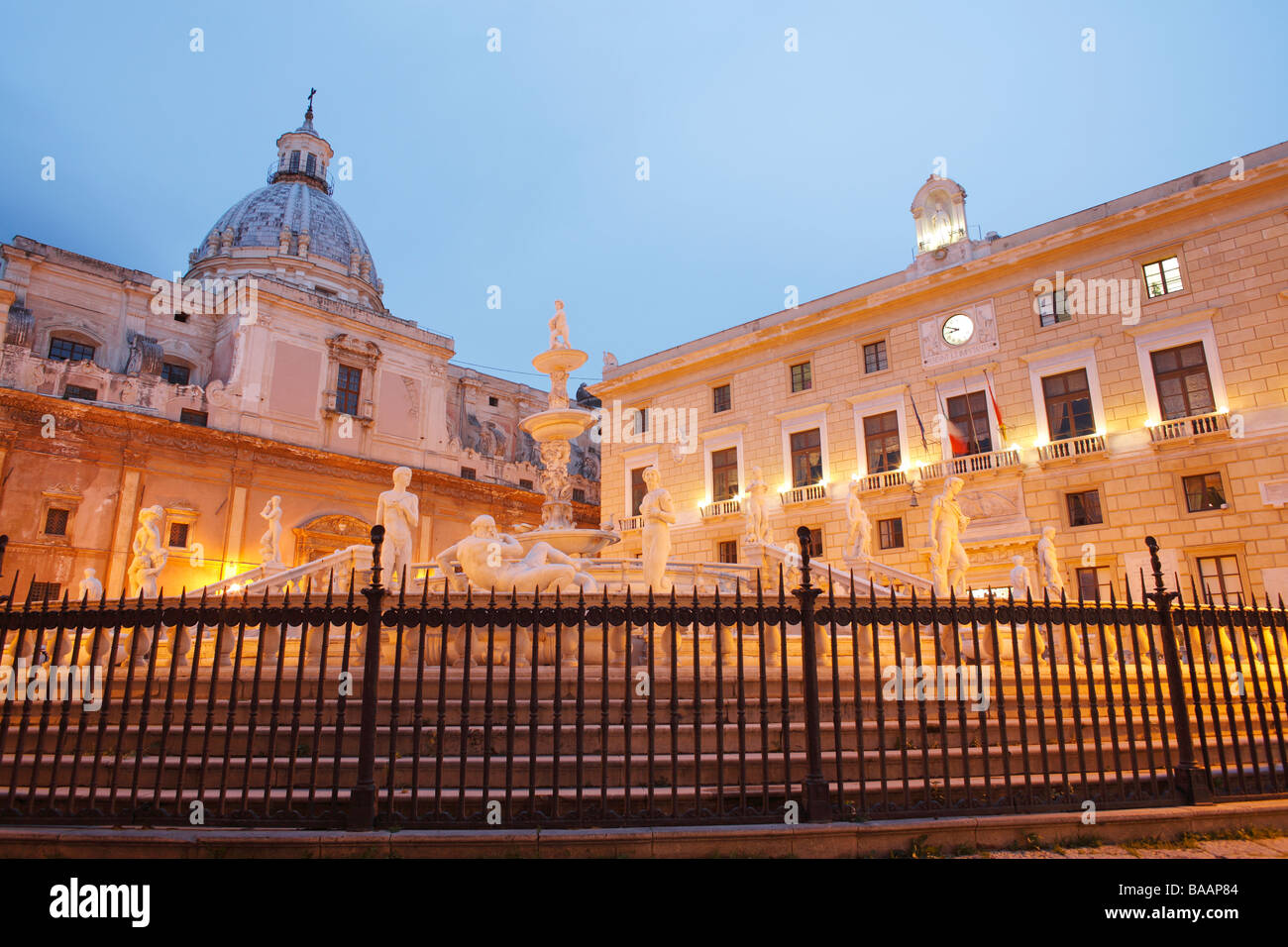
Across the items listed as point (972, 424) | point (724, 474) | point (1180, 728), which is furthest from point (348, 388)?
point (1180, 728)

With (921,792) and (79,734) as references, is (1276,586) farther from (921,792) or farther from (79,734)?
(79,734)

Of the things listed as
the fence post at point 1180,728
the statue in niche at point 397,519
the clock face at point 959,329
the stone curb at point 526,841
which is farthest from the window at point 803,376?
the stone curb at point 526,841

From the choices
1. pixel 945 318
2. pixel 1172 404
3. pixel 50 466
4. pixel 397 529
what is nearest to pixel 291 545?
pixel 50 466

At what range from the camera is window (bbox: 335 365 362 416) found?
3444 centimetres

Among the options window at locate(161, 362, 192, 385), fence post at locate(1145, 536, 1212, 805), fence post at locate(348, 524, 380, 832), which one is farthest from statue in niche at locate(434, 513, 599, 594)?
window at locate(161, 362, 192, 385)

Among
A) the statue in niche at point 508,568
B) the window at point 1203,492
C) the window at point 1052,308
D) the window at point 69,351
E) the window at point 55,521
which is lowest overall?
the statue in niche at point 508,568

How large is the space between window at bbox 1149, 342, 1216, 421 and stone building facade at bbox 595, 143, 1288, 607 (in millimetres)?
53

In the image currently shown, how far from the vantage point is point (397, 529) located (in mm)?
13453

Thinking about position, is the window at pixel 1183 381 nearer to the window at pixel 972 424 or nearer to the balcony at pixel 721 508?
the window at pixel 972 424

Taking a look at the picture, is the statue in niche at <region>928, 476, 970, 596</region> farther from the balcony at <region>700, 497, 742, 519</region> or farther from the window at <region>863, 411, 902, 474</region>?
the balcony at <region>700, 497, 742, 519</region>

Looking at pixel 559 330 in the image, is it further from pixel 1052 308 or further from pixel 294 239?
pixel 294 239

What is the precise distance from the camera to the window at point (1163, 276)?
74.4 feet

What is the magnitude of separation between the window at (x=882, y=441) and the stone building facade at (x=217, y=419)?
58.5ft
